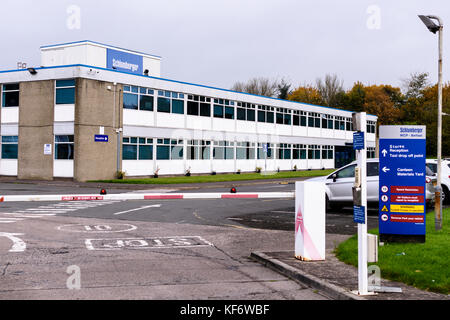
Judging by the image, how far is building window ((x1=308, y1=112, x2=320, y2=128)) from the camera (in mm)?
60438

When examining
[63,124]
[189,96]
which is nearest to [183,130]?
[189,96]

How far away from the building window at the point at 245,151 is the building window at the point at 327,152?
51.5ft

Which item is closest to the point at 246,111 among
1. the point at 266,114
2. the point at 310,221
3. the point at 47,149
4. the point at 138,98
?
the point at 266,114

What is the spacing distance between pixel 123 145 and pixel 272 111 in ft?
68.1

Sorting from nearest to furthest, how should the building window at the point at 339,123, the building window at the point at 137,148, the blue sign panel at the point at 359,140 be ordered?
the blue sign panel at the point at 359,140 < the building window at the point at 137,148 < the building window at the point at 339,123

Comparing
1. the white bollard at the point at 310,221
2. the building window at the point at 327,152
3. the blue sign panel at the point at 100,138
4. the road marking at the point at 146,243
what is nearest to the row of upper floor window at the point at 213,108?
the building window at the point at 327,152

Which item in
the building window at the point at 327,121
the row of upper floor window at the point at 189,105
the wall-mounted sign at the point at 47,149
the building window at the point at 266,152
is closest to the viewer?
the wall-mounted sign at the point at 47,149

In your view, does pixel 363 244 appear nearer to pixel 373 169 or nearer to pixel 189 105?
pixel 373 169

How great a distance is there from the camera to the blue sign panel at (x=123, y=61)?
45656 mm

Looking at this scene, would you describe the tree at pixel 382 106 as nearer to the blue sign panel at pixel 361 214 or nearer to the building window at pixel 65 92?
the building window at pixel 65 92

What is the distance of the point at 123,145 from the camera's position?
121ft

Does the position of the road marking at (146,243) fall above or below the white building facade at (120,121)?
below

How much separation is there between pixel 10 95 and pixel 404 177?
3408 centimetres
